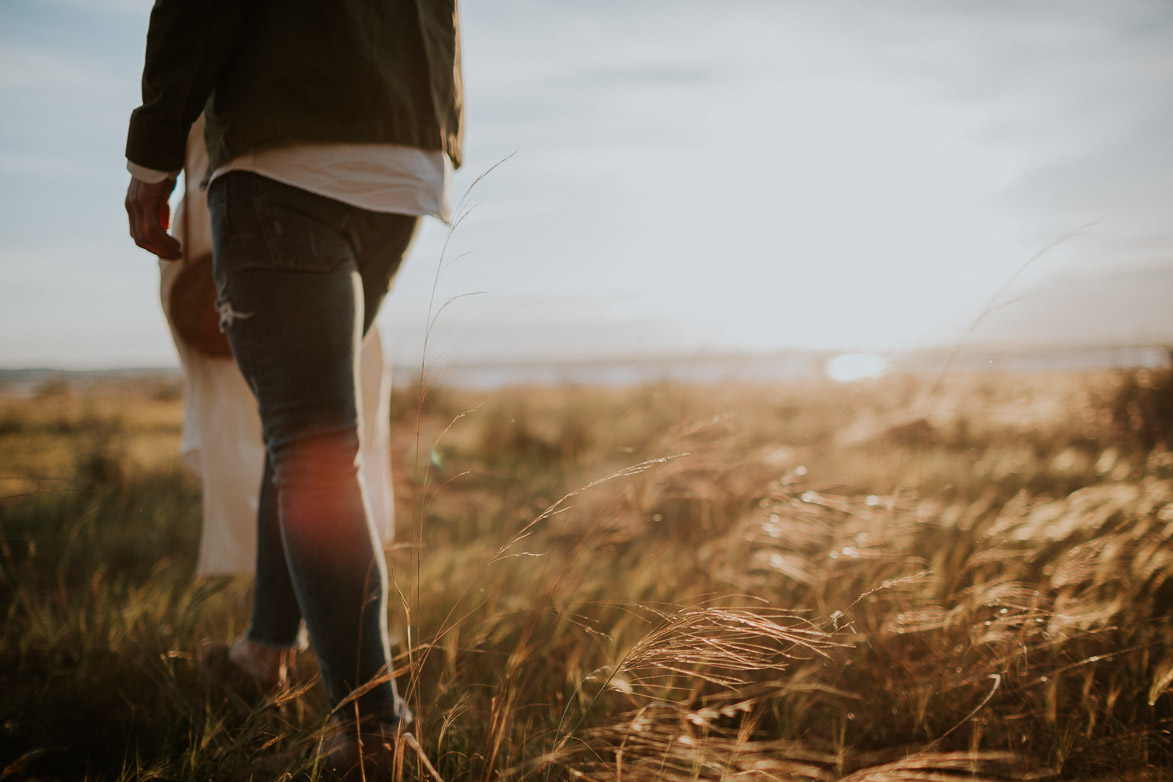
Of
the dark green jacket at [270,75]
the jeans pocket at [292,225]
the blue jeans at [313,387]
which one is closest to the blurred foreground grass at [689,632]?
the blue jeans at [313,387]

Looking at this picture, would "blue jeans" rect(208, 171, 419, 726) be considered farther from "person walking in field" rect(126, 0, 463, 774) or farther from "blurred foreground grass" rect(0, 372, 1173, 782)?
"blurred foreground grass" rect(0, 372, 1173, 782)

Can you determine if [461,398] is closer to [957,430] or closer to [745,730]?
[957,430]

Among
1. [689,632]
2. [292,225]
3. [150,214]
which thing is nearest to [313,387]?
[292,225]

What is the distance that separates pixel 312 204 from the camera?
921mm

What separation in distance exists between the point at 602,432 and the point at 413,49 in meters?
3.65

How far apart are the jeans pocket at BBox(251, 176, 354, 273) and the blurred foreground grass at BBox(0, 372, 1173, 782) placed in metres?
0.33

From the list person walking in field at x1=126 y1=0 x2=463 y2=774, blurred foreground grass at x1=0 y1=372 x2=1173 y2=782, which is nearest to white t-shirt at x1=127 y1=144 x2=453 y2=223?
person walking in field at x1=126 y1=0 x2=463 y2=774

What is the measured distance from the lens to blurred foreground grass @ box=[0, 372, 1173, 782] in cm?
95

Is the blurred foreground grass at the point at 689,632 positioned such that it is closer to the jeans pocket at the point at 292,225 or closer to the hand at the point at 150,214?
the jeans pocket at the point at 292,225

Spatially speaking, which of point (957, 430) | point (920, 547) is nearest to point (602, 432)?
point (957, 430)

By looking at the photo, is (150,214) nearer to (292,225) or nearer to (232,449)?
(292,225)

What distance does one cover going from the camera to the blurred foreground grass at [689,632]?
0.95 metres

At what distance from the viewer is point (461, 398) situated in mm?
5004

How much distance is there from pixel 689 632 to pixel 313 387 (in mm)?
633
